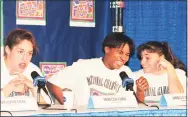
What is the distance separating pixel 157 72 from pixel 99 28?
0.51 metres

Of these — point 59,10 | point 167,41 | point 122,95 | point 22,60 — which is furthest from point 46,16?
point 167,41

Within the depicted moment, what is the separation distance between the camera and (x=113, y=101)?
8.38 ft

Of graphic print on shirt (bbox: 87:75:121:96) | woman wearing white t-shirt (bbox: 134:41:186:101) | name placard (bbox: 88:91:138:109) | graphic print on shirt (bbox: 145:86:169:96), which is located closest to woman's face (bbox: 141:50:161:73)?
woman wearing white t-shirt (bbox: 134:41:186:101)

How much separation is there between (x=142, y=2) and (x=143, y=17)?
0.10 meters

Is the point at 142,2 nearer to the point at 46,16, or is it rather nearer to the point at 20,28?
the point at 46,16

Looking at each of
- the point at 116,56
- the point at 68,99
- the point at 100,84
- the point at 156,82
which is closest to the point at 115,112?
the point at 68,99

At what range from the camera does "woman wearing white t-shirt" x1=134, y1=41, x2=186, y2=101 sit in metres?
2.95

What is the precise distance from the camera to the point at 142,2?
9.71ft

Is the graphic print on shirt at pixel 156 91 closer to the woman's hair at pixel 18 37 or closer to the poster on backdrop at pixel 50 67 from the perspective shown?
the poster on backdrop at pixel 50 67

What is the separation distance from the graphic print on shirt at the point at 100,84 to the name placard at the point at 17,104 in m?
0.52

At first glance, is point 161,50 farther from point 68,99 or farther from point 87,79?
point 68,99

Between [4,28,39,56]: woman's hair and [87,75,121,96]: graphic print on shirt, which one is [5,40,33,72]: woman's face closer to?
[4,28,39,56]: woman's hair

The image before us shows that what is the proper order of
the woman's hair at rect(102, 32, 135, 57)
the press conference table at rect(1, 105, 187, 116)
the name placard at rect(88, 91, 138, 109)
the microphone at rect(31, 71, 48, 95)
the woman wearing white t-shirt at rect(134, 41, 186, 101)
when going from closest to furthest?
the press conference table at rect(1, 105, 187, 116), the name placard at rect(88, 91, 138, 109), the microphone at rect(31, 71, 48, 95), the woman's hair at rect(102, 32, 135, 57), the woman wearing white t-shirt at rect(134, 41, 186, 101)

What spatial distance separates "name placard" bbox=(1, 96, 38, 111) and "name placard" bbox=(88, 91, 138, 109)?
1.13ft
